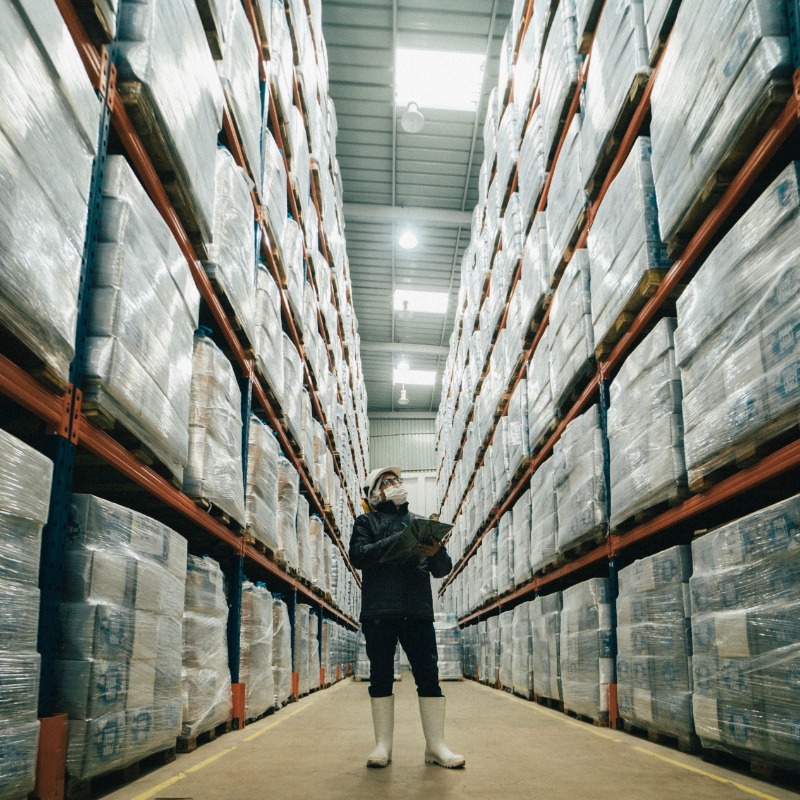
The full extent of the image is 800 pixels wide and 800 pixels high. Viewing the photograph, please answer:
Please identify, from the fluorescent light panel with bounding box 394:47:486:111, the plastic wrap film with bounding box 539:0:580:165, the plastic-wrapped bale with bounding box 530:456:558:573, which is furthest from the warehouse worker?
the fluorescent light panel with bounding box 394:47:486:111

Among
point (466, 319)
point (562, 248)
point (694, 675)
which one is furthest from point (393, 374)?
point (694, 675)

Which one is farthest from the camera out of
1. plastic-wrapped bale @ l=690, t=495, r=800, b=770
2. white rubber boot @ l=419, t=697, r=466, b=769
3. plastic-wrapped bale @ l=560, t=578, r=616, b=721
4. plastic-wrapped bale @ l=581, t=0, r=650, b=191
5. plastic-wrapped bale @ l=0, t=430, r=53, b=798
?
plastic-wrapped bale @ l=560, t=578, r=616, b=721

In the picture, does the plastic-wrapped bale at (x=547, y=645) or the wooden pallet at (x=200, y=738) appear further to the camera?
the plastic-wrapped bale at (x=547, y=645)

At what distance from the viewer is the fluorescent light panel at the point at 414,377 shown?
2030 cm

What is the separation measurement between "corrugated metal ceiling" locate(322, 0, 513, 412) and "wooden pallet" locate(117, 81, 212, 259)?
21.9 ft

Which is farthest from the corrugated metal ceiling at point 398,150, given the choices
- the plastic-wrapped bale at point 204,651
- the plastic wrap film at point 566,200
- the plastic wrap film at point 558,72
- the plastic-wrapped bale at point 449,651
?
the plastic-wrapped bale at point 204,651

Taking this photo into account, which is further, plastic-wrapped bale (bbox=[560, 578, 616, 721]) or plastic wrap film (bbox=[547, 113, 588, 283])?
plastic wrap film (bbox=[547, 113, 588, 283])

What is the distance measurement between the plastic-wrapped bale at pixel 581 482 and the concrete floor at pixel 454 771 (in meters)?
1.23

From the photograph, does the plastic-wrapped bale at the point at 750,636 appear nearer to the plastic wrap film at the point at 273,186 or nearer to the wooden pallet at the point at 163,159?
the wooden pallet at the point at 163,159

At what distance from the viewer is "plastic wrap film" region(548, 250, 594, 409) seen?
4.96m

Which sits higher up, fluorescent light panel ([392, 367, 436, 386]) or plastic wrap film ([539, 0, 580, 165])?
fluorescent light panel ([392, 367, 436, 386])

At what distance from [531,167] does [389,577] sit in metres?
4.28

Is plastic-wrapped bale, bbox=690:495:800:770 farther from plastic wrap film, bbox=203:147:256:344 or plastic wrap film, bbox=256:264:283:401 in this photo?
plastic wrap film, bbox=256:264:283:401

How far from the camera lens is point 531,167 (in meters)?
6.46
